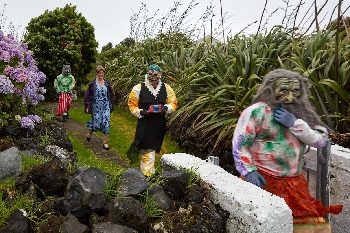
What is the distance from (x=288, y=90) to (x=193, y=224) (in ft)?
3.97

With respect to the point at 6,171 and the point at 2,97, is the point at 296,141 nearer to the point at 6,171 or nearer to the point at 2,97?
the point at 6,171

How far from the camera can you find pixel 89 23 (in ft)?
64.3

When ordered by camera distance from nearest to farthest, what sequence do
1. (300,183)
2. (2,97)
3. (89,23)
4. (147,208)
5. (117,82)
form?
(147,208), (300,183), (2,97), (117,82), (89,23)

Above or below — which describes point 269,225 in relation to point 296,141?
below

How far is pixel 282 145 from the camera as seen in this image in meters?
3.01

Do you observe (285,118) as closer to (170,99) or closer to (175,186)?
(175,186)

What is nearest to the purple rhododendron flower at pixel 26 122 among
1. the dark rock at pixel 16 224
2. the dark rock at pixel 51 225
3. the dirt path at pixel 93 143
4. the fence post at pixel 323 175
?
the dirt path at pixel 93 143

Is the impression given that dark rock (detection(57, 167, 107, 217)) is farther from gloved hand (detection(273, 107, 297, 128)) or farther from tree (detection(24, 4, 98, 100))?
tree (detection(24, 4, 98, 100))

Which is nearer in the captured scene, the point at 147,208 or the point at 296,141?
the point at 147,208

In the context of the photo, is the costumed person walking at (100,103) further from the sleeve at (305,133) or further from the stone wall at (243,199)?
the sleeve at (305,133)

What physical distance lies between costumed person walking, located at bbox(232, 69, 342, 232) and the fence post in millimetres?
580

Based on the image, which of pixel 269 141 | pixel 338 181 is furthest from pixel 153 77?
pixel 269 141

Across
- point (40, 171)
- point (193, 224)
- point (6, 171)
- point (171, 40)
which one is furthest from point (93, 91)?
point (193, 224)

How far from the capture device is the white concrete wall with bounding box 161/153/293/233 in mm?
2336
